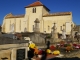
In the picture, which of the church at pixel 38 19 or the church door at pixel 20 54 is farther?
the church at pixel 38 19

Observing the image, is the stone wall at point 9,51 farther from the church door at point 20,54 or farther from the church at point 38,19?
the church at point 38,19

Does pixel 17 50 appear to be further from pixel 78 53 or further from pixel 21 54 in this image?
pixel 78 53

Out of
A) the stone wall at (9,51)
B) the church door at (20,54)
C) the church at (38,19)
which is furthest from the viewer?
the church at (38,19)

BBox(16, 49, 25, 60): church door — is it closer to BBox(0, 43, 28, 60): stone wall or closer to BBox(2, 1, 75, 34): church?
BBox(0, 43, 28, 60): stone wall

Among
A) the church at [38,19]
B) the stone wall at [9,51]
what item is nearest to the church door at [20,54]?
the stone wall at [9,51]

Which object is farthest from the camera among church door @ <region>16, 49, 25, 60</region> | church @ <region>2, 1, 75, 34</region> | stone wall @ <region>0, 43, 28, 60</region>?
church @ <region>2, 1, 75, 34</region>

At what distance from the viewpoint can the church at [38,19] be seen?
4357cm

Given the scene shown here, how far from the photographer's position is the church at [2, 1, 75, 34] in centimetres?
4357

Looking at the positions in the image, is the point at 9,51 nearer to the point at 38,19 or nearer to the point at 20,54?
the point at 20,54

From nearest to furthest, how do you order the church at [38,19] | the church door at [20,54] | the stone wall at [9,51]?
the stone wall at [9,51]
the church door at [20,54]
the church at [38,19]

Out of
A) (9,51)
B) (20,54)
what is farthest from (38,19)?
(9,51)

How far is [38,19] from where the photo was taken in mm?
45562

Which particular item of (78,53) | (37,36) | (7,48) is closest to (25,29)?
(37,36)

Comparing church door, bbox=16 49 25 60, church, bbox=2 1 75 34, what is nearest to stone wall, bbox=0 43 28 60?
church door, bbox=16 49 25 60
